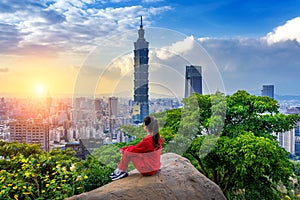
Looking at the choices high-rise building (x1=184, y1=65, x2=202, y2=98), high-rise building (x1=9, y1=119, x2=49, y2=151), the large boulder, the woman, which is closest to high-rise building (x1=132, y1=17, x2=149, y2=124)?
high-rise building (x1=184, y1=65, x2=202, y2=98)

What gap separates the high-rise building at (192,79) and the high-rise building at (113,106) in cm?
143

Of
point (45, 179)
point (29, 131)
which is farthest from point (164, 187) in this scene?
point (29, 131)

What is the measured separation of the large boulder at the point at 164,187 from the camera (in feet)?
9.86

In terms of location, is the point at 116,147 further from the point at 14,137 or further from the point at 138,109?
the point at 14,137

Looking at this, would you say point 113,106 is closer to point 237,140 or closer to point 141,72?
point 141,72

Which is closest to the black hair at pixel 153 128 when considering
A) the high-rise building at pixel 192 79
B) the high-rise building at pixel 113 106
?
the high-rise building at pixel 113 106

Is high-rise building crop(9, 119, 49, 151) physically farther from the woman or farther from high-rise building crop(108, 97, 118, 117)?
the woman

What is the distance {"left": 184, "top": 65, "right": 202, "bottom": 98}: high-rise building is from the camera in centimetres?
539

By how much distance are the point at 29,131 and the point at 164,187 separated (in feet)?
19.1

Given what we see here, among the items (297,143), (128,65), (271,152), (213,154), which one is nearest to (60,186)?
(128,65)

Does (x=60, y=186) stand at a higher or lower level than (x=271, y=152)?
lower

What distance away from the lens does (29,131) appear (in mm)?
8000

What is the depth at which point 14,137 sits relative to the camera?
8000 mm

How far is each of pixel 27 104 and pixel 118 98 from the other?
391cm
